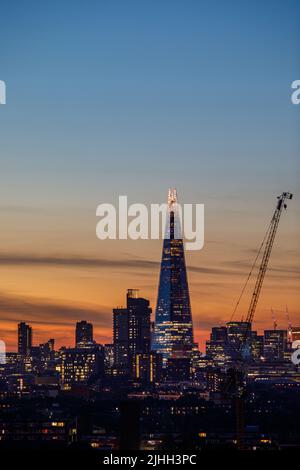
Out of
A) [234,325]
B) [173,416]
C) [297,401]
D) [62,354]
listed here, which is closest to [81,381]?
[62,354]

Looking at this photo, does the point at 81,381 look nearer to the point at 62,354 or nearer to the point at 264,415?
the point at 62,354

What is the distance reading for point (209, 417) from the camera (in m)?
96.8

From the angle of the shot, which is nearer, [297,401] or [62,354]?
[297,401]

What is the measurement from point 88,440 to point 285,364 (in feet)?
344
